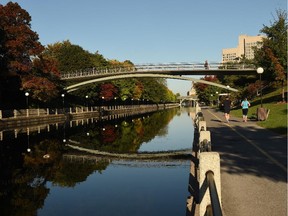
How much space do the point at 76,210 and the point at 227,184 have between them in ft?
13.9

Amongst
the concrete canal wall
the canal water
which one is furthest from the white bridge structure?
the canal water

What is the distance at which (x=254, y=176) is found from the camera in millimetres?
8109

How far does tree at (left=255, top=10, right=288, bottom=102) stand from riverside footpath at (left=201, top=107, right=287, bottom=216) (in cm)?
1912

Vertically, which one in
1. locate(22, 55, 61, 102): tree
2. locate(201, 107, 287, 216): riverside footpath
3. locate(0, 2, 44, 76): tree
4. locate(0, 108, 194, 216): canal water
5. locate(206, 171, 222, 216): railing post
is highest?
locate(0, 2, 44, 76): tree

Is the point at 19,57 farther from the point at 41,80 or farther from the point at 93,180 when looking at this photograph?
the point at 93,180

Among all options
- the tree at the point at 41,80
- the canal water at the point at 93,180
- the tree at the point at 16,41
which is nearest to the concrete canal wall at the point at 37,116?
the tree at the point at 41,80

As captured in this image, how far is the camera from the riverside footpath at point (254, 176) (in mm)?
6004

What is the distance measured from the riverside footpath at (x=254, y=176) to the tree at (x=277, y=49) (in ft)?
62.7

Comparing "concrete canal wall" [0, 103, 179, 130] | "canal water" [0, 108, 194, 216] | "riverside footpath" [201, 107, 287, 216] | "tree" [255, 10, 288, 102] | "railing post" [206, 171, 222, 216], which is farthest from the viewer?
"concrete canal wall" [0, 103, 179, 130]

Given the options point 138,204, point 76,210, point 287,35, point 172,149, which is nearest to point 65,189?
point 76,210

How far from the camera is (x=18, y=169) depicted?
14062 mm

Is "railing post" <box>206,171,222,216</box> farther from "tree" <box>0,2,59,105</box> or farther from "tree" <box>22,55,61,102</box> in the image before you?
"tree" <box>22,55,61,102</box>

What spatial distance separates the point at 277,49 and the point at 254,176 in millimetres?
25686

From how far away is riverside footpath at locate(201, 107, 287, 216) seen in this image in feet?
19.7
